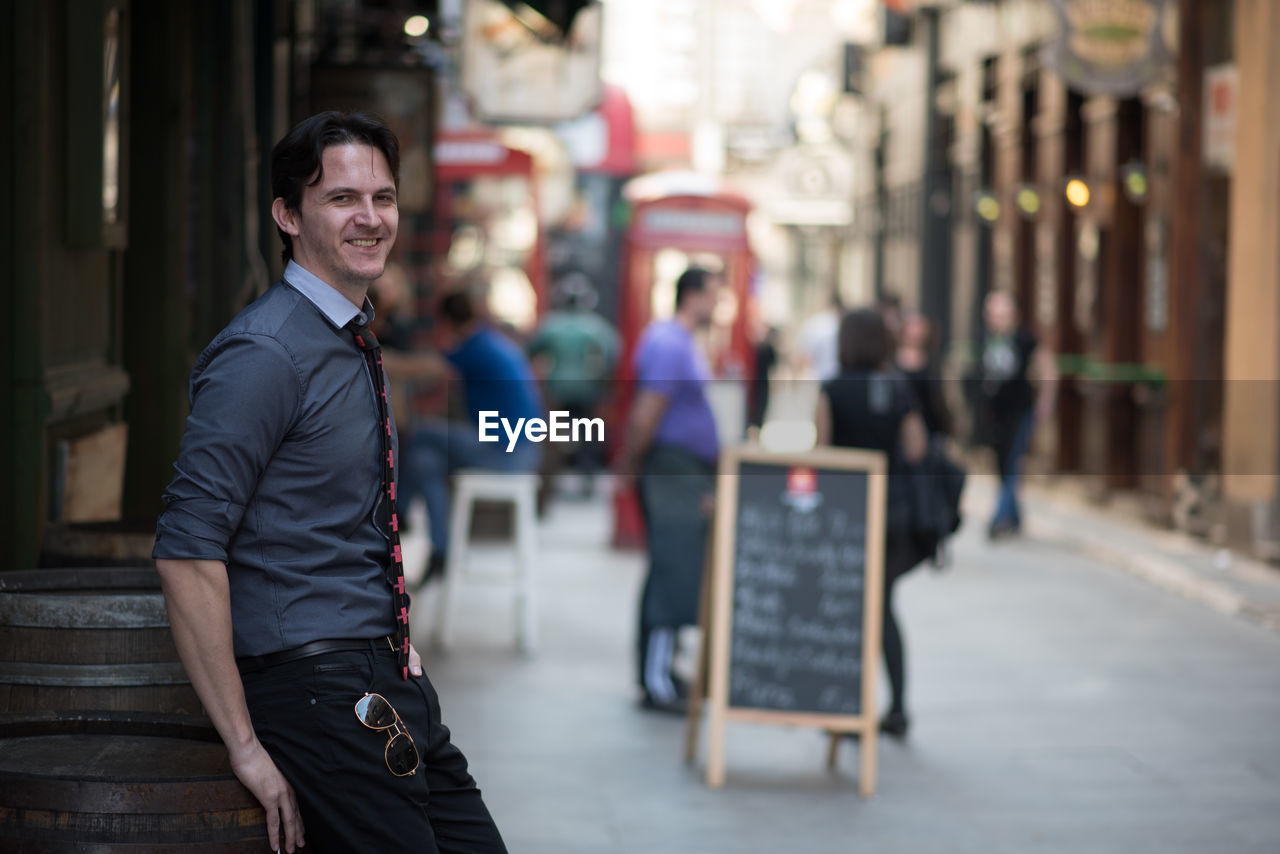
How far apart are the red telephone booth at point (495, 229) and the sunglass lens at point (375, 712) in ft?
52.7

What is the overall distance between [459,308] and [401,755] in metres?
6.57

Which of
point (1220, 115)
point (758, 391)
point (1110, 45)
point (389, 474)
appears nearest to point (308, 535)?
point (389, 474)

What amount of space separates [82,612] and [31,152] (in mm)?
1828

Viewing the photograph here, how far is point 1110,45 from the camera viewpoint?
42.2ft

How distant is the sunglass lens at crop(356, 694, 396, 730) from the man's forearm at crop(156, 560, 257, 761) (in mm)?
197

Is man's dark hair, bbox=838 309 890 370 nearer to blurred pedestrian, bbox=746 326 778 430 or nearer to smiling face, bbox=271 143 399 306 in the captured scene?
smiling face, bbox=271 143 399 306

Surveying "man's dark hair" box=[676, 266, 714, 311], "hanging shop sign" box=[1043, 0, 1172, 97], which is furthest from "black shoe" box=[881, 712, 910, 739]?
"hanging shop sign" box=[1043, 0, 1172, 97]

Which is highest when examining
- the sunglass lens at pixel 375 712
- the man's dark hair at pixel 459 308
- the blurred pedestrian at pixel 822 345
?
the man's dark hair at pixel 459 308

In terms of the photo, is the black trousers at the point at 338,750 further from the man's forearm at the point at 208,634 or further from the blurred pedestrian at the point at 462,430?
the blurred pedestrian at the point at 462,430

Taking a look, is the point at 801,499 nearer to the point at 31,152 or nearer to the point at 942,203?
the point at 31,152

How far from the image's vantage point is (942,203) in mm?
23500

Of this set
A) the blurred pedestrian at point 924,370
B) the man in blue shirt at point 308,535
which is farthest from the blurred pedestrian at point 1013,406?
the man in blue shirt at point 308,535

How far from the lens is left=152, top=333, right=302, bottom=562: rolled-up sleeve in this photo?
8.62ft

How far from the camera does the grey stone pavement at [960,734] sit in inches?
231
